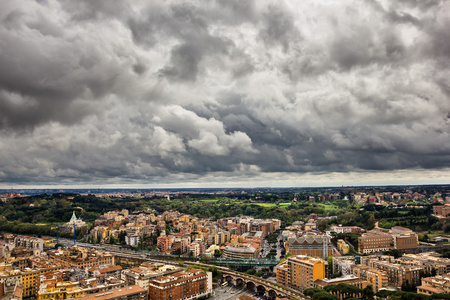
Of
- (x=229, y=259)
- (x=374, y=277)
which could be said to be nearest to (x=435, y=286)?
(x=374, y=277)

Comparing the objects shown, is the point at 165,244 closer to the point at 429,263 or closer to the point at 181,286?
the point at 181,286

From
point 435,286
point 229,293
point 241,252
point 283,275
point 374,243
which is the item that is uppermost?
point 435,286

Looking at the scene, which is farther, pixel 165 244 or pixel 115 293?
pixel 165 244

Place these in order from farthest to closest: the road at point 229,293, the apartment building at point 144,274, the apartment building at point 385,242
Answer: the apartment building at point 385,242 → the road at point 229,293 → the apartment building at point 144,274

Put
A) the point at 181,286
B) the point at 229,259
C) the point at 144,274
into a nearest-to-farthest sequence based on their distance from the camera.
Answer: the point at 181,286, the point at 144,274, the point at 229,259

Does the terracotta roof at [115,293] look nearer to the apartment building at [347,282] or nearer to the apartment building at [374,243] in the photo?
the apartment building at [347,282]

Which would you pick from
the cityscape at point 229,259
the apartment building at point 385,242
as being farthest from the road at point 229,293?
the apartment building at point 385,242
